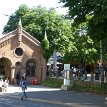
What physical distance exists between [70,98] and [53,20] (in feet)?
108

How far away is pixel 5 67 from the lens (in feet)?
193

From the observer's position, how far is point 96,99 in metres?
31.9

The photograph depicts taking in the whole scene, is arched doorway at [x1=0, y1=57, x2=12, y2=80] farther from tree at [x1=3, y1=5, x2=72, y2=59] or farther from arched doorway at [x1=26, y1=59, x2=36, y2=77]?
tree at [x1=3, y1=5, x2=72, y2=59]

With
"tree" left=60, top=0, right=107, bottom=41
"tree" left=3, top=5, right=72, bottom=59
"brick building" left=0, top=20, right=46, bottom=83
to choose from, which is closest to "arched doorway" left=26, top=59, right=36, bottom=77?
"brick building" left=0, top=20, right=46, bottom=83

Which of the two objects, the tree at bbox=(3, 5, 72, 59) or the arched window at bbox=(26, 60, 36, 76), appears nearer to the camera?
the arched window at bbox=(26, 60, 36, 76)

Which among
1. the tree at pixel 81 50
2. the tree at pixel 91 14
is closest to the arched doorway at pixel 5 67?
the tree at pixel 81 50

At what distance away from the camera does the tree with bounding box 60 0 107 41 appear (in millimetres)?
27422

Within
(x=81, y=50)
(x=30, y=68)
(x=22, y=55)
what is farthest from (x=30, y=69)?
(x=81, y=50)

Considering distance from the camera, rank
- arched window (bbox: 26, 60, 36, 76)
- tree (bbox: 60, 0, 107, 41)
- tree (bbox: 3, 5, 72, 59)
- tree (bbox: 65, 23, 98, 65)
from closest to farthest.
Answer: tree (bbox: 60, 0, 107, 41), arched window (bbox: 26, 60, 36, 76), tree (bbox: 3, 5, 72, 59), tree (bbox: 65, 23, 98, 65)

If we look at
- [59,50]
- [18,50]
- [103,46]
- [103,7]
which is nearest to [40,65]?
[18,50]

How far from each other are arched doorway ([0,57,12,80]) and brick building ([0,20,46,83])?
0.45 m

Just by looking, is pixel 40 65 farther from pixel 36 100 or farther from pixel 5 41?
pixel 36 100

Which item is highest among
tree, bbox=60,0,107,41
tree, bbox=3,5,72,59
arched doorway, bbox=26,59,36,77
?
tree, bbox=3,5,72,59

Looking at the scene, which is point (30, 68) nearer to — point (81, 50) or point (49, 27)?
point (49, 27)
